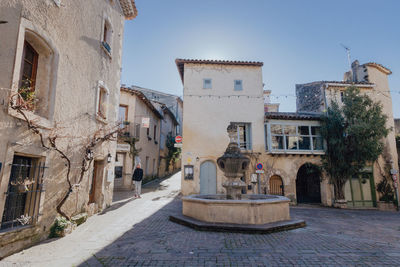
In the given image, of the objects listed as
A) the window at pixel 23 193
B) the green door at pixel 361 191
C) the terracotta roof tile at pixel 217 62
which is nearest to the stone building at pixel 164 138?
the terracotta roof tile at pixel 217 62

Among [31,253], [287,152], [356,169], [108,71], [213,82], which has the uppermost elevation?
[213,82]

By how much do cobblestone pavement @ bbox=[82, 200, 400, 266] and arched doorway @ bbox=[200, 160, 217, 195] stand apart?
824 cm

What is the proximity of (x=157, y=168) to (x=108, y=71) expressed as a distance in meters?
14.7

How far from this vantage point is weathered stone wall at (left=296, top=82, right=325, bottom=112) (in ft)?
55.0

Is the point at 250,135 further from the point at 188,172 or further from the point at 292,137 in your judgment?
Answer: the point at 188,172

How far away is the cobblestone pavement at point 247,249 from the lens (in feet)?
12.8

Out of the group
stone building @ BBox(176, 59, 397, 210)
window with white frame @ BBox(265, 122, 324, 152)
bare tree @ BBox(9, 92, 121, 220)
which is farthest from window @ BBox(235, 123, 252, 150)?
bare tree @ BBox(9, 92, 121, 220)

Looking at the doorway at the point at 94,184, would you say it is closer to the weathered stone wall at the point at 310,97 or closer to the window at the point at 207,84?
the window at the point at 207,84

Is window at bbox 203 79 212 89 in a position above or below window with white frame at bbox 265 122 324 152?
above

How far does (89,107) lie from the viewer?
7359 millimetres

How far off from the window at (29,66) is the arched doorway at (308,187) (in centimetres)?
1644

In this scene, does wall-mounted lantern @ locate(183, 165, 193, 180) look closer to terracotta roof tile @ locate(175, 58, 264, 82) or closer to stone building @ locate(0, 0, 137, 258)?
stone building @ locate(0, 0, 137, 258)

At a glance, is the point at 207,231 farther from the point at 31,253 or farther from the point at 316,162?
the point at 316,162

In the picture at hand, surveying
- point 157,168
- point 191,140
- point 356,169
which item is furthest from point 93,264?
point 157,168
